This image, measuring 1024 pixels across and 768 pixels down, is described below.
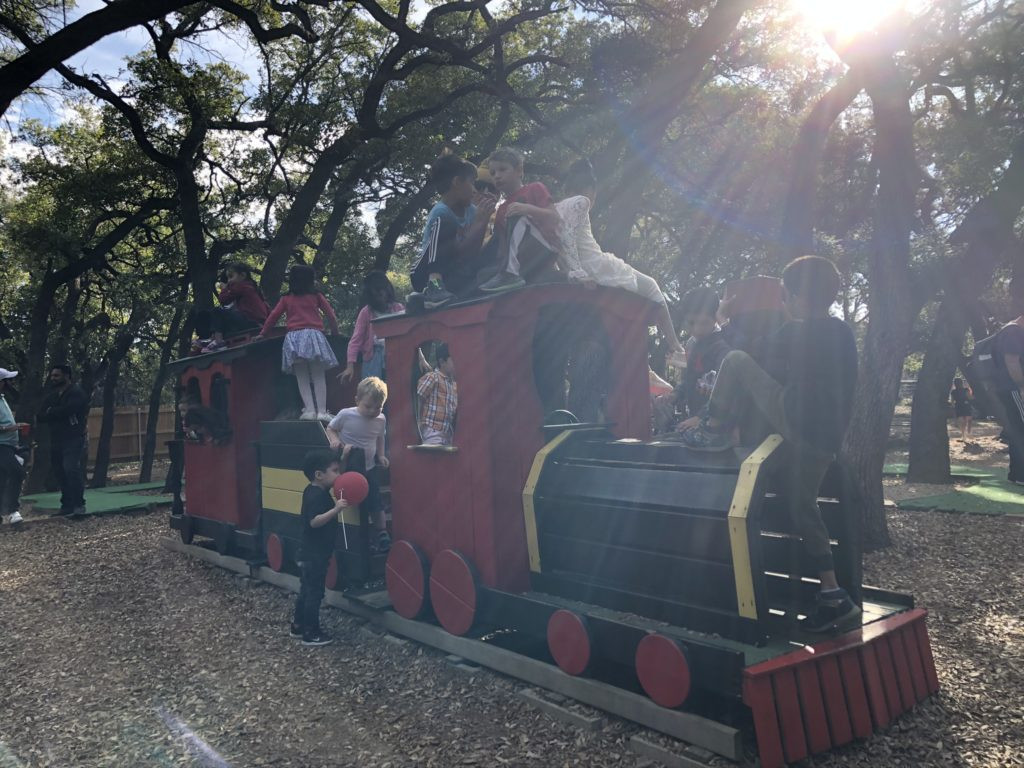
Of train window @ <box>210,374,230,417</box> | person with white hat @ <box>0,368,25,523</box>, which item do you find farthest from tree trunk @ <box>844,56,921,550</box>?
person with white hat @ <box>0,368,25,523</box>


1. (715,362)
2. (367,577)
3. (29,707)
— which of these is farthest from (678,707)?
(29,707)

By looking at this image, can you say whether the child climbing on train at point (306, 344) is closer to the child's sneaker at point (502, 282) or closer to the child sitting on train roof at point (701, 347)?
the child's sneaker at point (502, 282)

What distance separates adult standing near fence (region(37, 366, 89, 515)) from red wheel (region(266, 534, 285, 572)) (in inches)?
264

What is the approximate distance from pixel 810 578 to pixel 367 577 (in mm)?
3403

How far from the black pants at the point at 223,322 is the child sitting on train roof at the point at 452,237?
156 inches

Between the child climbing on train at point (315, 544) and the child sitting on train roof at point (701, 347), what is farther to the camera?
the child climbing on train at point (315, 544)

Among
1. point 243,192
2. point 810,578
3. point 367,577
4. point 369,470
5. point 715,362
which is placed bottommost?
point 367,577

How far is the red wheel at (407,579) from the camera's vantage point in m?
5.02

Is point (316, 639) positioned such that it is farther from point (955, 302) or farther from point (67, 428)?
point (955, 302)

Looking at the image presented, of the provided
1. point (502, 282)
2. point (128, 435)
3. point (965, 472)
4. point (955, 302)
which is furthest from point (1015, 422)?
point (128, 435)

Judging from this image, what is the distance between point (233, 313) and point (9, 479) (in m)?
5.39

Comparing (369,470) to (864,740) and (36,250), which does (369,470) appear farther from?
(36,250)

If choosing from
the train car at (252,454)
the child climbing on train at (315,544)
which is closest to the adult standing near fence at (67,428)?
the train car at (252,454)

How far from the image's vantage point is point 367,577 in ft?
18.9
